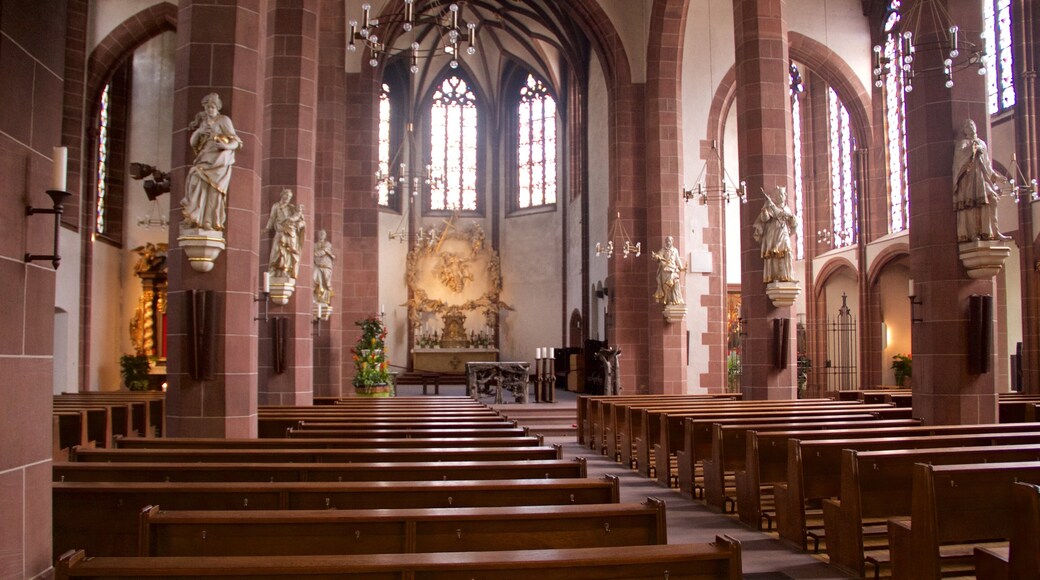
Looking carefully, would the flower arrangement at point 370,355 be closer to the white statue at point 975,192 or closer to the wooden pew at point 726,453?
the wooden pew at point 726,453

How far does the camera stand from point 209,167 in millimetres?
7578

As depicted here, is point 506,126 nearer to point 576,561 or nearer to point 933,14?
point 933,14

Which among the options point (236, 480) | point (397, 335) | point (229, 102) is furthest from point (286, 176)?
point (397, 335)

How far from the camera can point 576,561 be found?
8.45ft

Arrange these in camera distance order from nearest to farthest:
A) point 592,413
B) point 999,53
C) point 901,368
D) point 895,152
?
point 592,413
point 999,53
point 901,368
point 895,152

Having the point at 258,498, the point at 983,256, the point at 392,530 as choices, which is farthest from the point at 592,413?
the point at 392,530

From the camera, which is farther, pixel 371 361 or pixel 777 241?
pixel 371 361

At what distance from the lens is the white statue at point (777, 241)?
38.8 feet

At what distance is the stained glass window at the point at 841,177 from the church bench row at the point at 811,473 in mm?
18020

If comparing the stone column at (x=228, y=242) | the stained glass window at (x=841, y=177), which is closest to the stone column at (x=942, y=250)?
the stone column at (x=228, y=242)

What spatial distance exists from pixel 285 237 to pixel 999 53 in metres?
15.5

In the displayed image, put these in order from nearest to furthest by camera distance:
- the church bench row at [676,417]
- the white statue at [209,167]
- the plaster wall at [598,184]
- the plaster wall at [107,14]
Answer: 1. the white statue at [209,167]
2. the church bench row at [676,417]
3. the plaster wall at [107,14]
4. the plaster wall at [598,184]

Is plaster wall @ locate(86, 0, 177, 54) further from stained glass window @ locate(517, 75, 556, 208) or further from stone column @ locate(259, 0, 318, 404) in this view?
stained glass window @ locate(517, 75, 556, 208)

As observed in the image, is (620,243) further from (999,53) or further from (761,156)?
(999,53)
